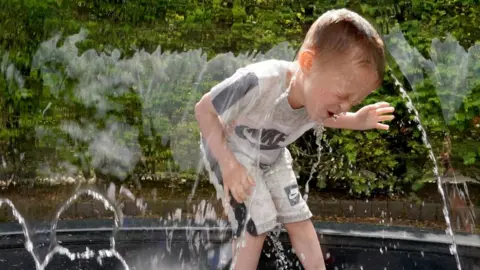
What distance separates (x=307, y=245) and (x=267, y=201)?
226 millimetres

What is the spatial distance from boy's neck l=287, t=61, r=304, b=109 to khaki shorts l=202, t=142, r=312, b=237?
259mm

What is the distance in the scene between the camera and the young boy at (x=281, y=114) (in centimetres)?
200

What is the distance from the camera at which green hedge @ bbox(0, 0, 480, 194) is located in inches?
161

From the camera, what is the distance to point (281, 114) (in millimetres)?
2273

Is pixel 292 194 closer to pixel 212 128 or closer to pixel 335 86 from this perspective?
pixel 212 128

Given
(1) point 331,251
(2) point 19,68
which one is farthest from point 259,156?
(2) point 19,68

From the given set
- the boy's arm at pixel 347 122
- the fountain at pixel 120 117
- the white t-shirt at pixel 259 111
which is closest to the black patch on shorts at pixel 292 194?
the white t-shirt at pixel 259 111

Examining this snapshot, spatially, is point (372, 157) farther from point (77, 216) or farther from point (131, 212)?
point (77, 216)

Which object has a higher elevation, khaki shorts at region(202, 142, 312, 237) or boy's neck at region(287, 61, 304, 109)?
boy's neck at region(287, 61, 304, 109)

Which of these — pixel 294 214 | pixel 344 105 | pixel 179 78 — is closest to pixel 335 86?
pixel 344 105

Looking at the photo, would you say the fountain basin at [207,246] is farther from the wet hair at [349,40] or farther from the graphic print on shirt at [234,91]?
the wet hair at [349,40]

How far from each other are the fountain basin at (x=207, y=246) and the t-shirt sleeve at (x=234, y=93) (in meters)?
0.96

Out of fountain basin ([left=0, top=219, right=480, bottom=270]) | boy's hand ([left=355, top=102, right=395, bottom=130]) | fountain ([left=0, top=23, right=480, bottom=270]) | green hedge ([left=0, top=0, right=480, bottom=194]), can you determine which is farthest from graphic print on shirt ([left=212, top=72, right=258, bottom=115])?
green hedge ([left=0, top=0, right=480, bottom=194])

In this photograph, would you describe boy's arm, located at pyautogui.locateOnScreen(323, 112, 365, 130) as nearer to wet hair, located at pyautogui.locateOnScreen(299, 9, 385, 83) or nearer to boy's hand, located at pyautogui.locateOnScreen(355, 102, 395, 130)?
boy's hand, located at pyautogui.locateOnScreen(355, 102, 395, 130)
